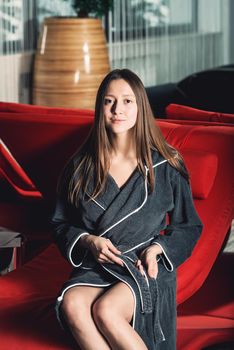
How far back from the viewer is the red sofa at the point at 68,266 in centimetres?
195

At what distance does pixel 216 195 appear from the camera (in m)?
2.29

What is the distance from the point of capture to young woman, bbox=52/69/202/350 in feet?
6.04

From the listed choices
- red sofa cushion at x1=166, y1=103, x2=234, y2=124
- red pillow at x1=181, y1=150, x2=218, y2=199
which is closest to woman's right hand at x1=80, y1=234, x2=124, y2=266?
red pillow at x1=181, y1=150, x2=218, y2=199

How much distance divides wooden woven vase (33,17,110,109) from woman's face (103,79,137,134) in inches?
138

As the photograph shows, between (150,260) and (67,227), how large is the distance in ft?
0.81

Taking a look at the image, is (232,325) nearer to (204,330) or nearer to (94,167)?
(204,330)

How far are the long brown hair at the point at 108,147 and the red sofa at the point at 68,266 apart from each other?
0.22 meters

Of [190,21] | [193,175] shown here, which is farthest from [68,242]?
[190,21]

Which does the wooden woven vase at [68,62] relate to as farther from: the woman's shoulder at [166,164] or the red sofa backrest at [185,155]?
the woman's shoulder at [166,164]

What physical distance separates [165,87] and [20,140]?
5.73 ft

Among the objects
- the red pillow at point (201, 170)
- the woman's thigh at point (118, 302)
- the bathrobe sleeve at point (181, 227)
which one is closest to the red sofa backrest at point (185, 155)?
the red pillow at point (201, 170)

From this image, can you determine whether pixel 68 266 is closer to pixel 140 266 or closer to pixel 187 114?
pixel 140 266

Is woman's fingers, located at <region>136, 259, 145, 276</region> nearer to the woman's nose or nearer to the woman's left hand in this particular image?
the woman's left hand

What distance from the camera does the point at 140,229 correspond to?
1.95 meters
